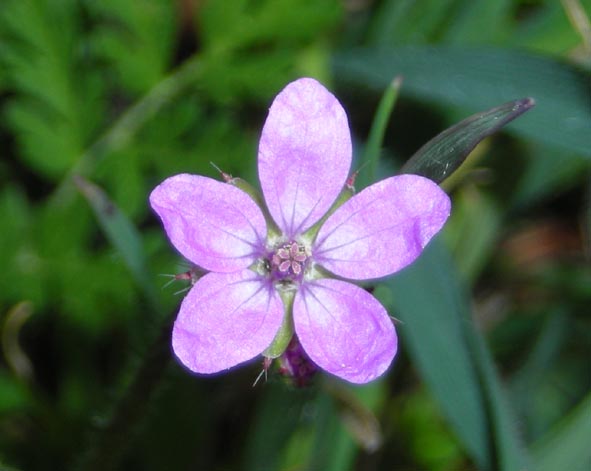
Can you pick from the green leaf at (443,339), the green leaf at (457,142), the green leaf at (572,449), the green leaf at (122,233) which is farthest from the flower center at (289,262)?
the green leaf at (572,449)

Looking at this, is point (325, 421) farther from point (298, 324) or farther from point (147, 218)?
point (147, 218)

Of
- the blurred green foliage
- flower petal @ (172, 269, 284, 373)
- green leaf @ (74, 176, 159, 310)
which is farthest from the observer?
the blurred green foliage

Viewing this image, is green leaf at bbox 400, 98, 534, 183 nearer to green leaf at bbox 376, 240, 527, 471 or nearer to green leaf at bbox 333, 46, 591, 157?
green leaf at bbox 333, 46, 591, 157

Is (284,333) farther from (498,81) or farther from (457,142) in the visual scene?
(498,81)

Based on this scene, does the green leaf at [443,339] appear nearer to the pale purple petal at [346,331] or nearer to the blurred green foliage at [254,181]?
the blurred green foliage at [254,181]

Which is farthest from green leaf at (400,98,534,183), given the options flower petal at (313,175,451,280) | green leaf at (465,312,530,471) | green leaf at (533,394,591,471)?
green leaf at (533,394,591,471)

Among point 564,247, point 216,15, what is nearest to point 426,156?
point 216,15
